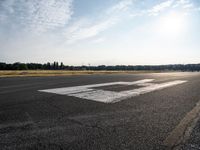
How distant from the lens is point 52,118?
13.3 feet

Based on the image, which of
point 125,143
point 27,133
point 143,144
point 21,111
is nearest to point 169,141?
point 143,144

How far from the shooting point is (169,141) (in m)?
2.88

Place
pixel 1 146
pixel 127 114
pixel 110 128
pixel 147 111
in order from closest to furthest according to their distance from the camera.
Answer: pixel 1 146 → pixel 110 128 → pixel 127 114 → pixel 147 111

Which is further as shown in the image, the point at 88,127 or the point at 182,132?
the point at 88,127

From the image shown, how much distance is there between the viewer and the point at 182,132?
129 inches

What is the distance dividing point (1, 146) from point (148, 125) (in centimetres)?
257

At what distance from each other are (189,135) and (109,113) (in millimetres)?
1913

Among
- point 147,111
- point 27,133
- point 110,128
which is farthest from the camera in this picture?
point 147,111

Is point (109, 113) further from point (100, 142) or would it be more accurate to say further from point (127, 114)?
point (100, 142)

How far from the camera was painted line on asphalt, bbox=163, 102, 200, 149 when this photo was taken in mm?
2807

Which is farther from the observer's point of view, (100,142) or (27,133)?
(27,133)

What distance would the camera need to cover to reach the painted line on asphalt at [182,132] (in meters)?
2.81

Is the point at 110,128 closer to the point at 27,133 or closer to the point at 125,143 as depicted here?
the point at 125,143

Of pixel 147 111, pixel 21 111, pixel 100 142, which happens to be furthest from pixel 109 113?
pixel 21 111
